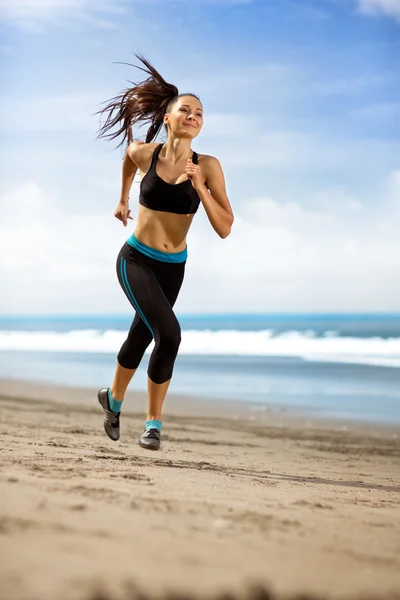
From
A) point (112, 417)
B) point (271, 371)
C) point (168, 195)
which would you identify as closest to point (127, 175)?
point (168, 195)

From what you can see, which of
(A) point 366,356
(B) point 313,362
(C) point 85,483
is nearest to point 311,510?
(C) point 85,483

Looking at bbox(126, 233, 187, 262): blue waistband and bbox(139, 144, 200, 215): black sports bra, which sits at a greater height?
bbox(139, 144, 200, 215): black sports bra

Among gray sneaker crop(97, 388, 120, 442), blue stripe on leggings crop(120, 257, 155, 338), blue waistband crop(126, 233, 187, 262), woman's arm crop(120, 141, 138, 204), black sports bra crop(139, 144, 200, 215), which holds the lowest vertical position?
gray sneaker crop(97, 388, 120, 442)

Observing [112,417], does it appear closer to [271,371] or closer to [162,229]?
[162,229]

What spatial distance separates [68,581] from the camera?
1.91 meters

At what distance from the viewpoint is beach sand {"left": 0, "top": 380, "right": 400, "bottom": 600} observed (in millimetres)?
1969

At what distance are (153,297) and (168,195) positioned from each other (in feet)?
1.94

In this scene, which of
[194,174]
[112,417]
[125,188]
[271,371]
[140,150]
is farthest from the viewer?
[271,371]

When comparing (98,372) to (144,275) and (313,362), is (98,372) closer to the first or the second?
(313,362)

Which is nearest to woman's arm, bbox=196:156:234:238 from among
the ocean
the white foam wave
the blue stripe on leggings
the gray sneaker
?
the blue stripe on leggings

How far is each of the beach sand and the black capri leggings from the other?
1.96 ft

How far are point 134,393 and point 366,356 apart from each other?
9180mm

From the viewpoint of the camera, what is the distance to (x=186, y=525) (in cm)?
252

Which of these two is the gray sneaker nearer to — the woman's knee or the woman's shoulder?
the woman's knee
